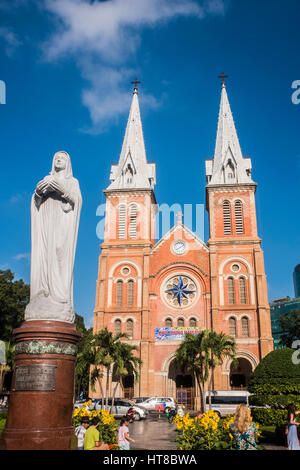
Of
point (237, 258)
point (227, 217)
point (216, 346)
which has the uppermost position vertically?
point (227, 217)

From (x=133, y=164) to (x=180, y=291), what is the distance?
14.7m

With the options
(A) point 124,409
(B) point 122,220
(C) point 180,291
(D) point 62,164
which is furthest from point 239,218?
(D) point 62,164

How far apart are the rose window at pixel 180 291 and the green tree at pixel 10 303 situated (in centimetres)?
1372

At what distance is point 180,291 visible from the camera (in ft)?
123

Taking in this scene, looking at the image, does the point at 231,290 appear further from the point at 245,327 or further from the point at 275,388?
the point at 275,388

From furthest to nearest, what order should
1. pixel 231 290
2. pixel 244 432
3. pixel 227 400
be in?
pixel 231 290 → pixel 227 400 → pixel 244 432

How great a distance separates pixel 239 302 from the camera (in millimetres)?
36094

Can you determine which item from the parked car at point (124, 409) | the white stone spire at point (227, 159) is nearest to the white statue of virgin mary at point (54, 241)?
the parked car at point (124, 409)

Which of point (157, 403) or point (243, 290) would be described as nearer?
point (157, 403)

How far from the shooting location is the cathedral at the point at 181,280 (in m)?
34.7
